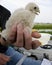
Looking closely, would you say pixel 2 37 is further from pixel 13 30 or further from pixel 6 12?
pixel 6 12

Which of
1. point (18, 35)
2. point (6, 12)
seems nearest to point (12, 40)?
point (18, 35)

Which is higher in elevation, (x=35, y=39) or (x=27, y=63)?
(x=35, y=39)

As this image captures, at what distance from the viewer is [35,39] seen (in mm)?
464

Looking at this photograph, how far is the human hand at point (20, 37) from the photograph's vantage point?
42 cm

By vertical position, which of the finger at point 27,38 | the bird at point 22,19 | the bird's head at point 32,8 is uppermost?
the bird's head at point 32,8

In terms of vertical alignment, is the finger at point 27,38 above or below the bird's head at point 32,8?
below

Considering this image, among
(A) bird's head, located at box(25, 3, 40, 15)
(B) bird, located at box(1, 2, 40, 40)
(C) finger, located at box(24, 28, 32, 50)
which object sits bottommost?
(C) finger, located at box(24, 28, 32, 50)

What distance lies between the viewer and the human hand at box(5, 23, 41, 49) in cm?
42

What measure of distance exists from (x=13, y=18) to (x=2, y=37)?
5cm

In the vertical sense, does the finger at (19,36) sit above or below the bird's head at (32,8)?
below

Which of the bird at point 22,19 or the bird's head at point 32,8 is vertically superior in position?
the bird's head at point 32,8

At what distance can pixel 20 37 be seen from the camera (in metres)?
0.42

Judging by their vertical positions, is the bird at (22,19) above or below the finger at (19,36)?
above

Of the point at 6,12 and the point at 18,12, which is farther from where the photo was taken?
the point at 6,12
